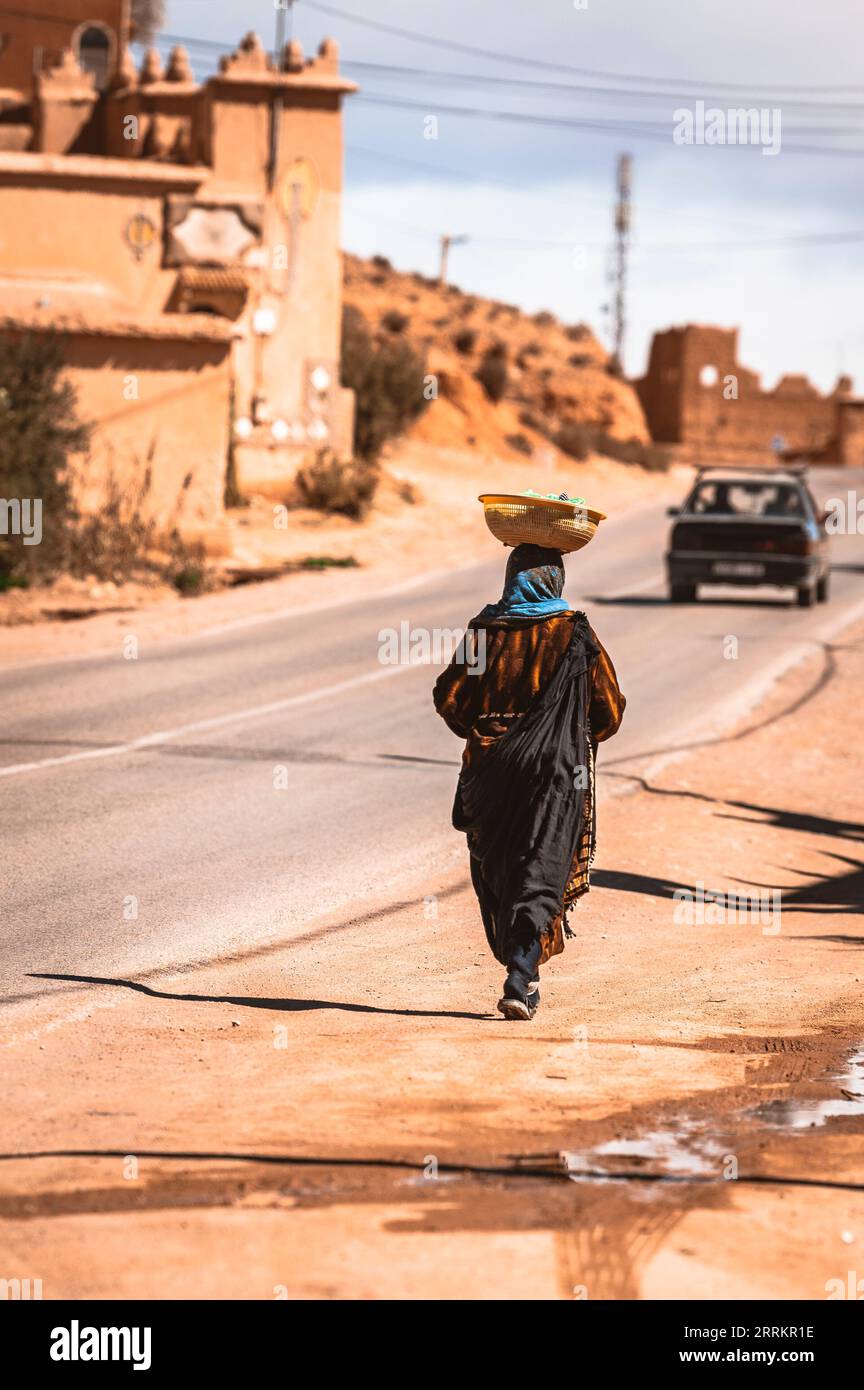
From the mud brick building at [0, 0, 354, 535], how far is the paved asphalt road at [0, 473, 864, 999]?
492cm

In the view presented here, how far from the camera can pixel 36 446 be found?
25.4 m

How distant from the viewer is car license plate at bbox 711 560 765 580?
2617 centimetres

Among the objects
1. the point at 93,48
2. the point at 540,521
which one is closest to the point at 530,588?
the point at 540,521

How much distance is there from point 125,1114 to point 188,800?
6589 mm

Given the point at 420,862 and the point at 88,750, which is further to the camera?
the point at 88,750

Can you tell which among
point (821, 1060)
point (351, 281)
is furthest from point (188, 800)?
point (351, 281)

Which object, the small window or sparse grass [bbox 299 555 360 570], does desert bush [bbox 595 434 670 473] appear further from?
sparse grass [bbox 299 555 360 570]

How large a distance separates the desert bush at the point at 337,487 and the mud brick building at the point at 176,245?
1.73 feet

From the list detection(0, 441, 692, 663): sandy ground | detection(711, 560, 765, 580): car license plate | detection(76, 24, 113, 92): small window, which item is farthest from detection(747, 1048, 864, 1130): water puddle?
detection(76, 24, 113, 92): small window

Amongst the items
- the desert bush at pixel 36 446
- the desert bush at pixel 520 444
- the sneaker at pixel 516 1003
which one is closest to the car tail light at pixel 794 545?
the desert bush at pixel 36 446

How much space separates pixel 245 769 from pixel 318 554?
19.4m

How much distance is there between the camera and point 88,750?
14133mm

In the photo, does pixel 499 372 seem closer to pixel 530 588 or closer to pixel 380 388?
pixel 380 388

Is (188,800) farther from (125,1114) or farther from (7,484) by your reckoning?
(7,484)
